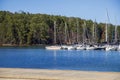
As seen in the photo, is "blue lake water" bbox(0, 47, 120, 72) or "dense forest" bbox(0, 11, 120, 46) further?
"dense forest" bbox(0, 11, 120, 46)

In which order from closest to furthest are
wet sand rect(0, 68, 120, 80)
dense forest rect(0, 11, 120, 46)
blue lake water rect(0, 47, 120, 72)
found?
wet sand rect(0, 68, 120, 80) < blue lake water rect(0, 47, 120, 72) < dense forest rect(0, 11, 120, 46)

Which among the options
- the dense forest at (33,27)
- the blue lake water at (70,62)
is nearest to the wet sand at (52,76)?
the blue lake water at (70,62)

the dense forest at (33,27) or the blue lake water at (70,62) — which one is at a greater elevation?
the dense forest at (33,27)

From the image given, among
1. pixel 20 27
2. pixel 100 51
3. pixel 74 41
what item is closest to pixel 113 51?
pixel 100 51

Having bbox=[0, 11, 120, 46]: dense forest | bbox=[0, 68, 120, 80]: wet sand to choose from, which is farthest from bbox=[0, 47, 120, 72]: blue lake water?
bbox=[0, 11, 120, 46]: dense forest

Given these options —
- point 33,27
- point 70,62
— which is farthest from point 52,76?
point 33,27

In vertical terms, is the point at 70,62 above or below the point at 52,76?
below

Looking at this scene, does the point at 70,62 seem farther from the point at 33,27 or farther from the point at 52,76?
the point at 33,27

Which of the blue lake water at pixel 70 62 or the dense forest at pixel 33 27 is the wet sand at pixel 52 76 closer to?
the blue lake water at pixel 70 62

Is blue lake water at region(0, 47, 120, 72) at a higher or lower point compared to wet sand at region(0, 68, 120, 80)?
lower

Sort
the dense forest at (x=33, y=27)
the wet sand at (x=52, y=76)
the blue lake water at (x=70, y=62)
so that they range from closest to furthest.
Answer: the wet sand at (x=52, y=76), the blue lake water at (x=70, y=62), the dense forest at (x=33, y=27)

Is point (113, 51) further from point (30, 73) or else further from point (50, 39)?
point (30, 73)

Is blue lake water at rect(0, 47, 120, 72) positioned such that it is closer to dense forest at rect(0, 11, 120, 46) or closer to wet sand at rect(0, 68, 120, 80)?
wet sand at rect(0, 68, 120, 80)

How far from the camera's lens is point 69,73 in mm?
11953
